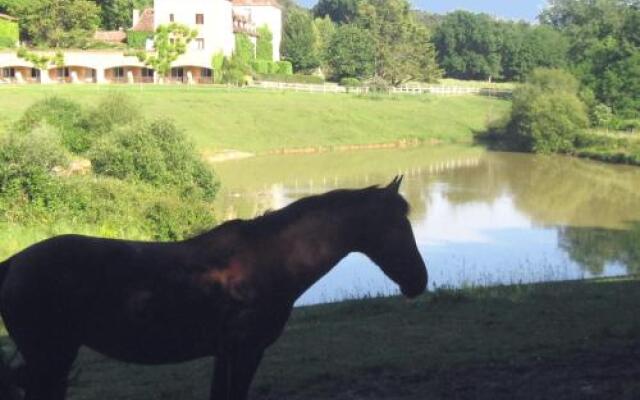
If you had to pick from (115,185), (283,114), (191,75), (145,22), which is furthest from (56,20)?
(115,185)

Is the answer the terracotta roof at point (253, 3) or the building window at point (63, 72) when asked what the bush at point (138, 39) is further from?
the terracotta roof at point (253, 3)

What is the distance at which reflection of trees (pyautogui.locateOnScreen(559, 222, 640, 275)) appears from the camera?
21750 millimetres

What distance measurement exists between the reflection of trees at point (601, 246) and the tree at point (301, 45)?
2572 inches

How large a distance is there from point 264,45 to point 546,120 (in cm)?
3674

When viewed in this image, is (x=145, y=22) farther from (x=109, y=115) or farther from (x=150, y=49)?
(x=109, y=115)

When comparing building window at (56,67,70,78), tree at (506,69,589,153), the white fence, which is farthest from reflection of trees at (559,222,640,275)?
building window at (56,67,70,78)

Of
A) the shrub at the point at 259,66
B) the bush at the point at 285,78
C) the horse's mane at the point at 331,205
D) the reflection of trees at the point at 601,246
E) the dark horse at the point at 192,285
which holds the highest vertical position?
the horse's mane at the point at 331,205

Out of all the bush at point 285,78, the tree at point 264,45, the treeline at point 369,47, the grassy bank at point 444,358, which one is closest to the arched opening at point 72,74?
the bush at point 285,78

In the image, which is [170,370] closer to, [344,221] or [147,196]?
[344,221]

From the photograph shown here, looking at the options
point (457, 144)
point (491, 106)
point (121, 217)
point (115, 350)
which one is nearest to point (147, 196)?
point (121, 217)

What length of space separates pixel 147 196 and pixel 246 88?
47.1 meters

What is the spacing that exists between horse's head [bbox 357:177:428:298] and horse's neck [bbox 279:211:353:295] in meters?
0.14

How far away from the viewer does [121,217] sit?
24.1 metres

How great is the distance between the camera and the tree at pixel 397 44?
90.6 m
